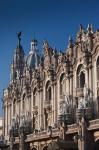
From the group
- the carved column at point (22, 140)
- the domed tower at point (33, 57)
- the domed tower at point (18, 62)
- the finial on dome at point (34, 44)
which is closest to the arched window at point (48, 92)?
the carved column at point (22, 140)

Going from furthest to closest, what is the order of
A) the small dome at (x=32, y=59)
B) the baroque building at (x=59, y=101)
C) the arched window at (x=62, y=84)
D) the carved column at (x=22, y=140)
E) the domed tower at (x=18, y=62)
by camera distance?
the domed tower at (x=18, y=62)
the small dome at (x=32, y=59)
the carved column at (x=22, y=140)
the arched window at (x=62, y=84)
the baroque building at (x=59, y=101)

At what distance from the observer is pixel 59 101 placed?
63281 millimetres

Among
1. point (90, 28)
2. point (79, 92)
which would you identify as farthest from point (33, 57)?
point (90, 28)

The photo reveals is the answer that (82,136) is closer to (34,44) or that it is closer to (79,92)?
(79,92)

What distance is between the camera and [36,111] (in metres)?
70.9

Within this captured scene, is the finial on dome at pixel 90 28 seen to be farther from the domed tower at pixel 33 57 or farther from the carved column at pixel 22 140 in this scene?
the domed tower at pixel 33 57

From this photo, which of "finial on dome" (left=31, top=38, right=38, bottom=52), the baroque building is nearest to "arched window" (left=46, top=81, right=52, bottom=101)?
the baroque building

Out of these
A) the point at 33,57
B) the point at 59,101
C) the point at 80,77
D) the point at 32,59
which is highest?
the point at 33,57

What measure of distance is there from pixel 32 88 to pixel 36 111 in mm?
4162

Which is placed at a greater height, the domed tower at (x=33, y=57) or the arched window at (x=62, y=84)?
the domed tower at (x=33, y=57)

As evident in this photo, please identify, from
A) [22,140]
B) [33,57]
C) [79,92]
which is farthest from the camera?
[33,57]

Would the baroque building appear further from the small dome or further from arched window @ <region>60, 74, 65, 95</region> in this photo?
the small dome

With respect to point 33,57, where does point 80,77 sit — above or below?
below

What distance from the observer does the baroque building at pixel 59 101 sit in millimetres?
52594
